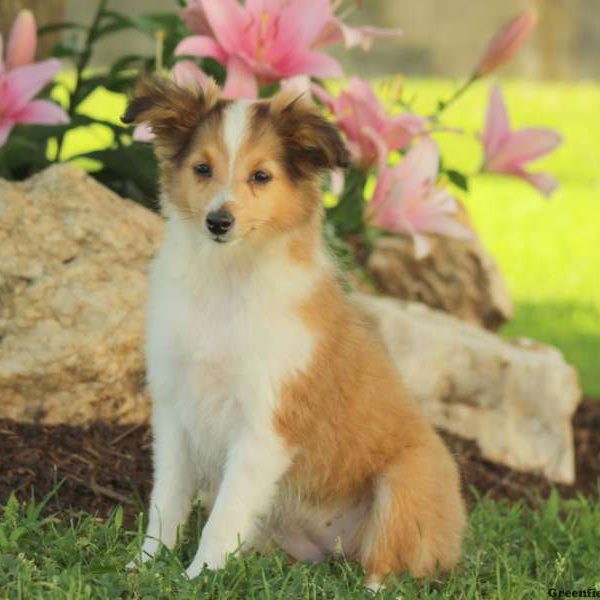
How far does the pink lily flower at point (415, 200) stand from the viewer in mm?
5621

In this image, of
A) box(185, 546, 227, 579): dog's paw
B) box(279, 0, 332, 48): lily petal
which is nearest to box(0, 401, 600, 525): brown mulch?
box(185, 546, 227, 579): dog's paw

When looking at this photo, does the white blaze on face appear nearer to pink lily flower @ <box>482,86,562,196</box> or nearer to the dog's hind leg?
the dog's hind leg

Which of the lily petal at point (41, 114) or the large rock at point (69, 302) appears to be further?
the lily petal at point (41, 114)

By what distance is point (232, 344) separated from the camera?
4102mm

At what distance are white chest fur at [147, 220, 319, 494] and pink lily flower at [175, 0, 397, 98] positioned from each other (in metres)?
1.22

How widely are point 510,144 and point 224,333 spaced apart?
2.22 meters

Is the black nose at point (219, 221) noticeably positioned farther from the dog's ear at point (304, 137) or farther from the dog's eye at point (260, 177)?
the dog's ear at point (304, 137)

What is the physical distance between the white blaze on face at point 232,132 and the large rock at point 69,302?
1.31m

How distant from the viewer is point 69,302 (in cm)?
507

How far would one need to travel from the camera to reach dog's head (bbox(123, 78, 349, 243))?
3.96m

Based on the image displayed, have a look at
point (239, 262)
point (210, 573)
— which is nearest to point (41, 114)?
point (239, 262)

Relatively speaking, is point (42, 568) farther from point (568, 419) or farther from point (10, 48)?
point (568, 419)

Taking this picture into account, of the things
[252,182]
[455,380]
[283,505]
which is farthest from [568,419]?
[252,182]

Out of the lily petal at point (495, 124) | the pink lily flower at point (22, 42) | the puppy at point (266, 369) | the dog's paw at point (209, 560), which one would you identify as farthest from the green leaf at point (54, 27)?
the dog's paw at point (209, 560)
